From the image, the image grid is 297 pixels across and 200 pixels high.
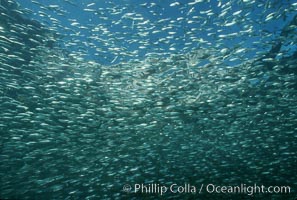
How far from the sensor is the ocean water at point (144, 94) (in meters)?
7.11

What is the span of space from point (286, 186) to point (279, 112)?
9986mm

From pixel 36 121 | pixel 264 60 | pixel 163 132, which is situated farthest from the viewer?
pixel 163 132

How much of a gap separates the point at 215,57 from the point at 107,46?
3506mm

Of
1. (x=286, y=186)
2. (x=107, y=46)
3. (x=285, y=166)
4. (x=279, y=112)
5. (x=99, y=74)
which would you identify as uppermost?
(x=107, y=46)

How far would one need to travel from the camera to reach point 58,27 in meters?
7.27

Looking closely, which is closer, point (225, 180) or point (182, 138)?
point (182, 138)

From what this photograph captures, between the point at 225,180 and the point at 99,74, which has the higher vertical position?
the point at 99,74

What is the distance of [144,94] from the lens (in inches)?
398

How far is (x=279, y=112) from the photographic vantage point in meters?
11.1

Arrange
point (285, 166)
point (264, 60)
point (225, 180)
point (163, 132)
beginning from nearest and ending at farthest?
point (264, 60) < point (163, 132) < point (285, 166) < point (225, 180)

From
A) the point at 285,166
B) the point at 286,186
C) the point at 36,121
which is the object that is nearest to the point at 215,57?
the point at 36,121

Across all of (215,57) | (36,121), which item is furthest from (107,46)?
(36,121)

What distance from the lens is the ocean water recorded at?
7.11 m

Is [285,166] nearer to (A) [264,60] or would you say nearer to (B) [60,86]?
(A) [264,60]
